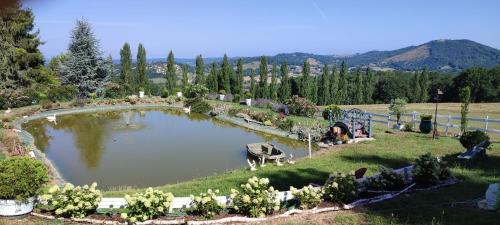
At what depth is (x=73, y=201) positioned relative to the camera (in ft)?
23.8

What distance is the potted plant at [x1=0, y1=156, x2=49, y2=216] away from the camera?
707 centimetres

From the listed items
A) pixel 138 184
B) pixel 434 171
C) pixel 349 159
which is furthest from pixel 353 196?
pixel 138 184

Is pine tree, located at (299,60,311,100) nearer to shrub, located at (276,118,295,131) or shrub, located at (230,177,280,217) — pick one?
shrub, located at (276,118,295,131)

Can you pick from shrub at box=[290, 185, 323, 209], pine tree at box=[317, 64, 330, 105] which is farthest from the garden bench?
pine tree at box=[317, 64, 330, 105]

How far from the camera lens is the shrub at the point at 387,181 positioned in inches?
351

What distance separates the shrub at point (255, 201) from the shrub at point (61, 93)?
24417 millimetres

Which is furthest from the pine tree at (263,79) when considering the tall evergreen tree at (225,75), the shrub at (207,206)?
the shrub at (207,206)

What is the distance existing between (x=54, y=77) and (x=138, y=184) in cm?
2810

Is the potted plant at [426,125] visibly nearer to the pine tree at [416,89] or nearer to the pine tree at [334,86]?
the pine tree at [334,86]

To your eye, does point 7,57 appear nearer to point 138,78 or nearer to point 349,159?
point 138,78

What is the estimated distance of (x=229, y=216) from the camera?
7.36 m

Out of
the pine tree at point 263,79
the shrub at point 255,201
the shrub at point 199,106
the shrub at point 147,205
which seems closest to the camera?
the shrub at point 147,205

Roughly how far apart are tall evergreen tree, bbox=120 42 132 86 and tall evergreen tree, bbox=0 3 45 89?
6.23m

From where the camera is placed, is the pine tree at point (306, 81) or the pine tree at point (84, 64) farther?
the pine tree at point (306, 81)
